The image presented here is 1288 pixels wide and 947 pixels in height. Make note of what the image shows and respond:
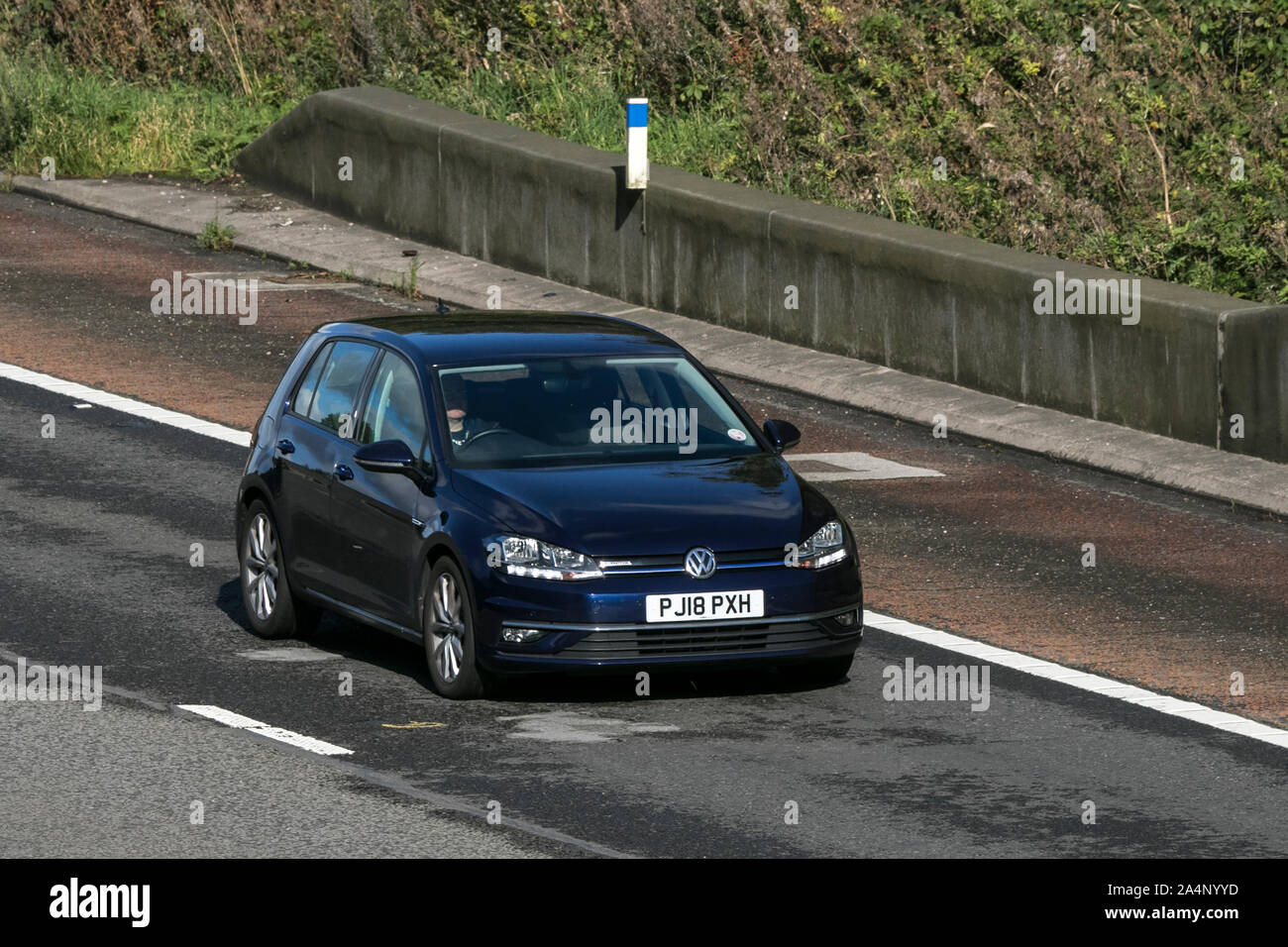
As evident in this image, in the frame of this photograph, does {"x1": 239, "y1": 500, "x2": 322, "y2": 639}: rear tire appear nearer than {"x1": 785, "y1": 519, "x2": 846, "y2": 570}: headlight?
No

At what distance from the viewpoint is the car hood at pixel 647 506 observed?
36.8 feet

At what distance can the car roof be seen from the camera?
12.5m

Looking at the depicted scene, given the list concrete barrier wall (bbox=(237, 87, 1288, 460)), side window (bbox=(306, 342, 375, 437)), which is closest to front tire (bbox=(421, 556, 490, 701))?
side window (bbox=(306, 342, 375, 437))

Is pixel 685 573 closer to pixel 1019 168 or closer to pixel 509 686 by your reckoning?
pixel 509 686

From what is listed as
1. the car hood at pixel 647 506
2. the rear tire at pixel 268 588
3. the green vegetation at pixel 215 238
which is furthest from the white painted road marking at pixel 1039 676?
the green vegetation at pixel 215 238

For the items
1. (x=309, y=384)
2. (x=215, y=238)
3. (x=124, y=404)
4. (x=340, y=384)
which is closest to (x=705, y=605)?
(x=340, y=384)

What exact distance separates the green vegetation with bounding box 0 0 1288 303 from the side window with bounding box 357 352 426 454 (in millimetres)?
8527

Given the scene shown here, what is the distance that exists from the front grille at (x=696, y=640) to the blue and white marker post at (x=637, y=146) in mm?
11326

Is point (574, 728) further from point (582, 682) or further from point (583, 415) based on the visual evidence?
Result: point (583, 415)

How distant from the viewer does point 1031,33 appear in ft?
80.2

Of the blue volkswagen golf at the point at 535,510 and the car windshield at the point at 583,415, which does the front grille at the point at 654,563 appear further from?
the car windshield at the point at 583,415

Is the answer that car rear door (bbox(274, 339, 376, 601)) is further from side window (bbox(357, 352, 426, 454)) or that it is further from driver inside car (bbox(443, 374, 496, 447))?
driver inside car (bbox(443, 374, 496, 447))
